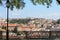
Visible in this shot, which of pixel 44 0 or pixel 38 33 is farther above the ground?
pixel 44 0

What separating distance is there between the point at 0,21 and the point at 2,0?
567 inches

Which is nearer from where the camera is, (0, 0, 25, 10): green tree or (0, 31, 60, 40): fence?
(0, 0, 25, 10): green tree

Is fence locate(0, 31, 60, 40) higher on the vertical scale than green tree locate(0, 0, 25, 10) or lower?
lower

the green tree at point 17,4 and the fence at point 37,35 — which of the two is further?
the fence at point 37,35

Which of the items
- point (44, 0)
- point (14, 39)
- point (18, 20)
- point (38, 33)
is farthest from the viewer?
point (18, 20)

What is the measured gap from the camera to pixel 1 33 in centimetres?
2402

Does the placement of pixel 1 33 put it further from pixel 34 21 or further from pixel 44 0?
pixel 34 21

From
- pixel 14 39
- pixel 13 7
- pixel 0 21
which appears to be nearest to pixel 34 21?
pixel 0 21

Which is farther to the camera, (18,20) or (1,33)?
(18,20)

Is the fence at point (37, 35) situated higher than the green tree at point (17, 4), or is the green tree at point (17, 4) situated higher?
the green tree at point (17, 4)

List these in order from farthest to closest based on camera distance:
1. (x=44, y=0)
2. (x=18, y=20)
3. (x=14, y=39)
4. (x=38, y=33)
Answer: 1. (x=18, y=20)
2. (x=38, y=33)
3. (x=14, y=39)
4. (x=44, y=0)

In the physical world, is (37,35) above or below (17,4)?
below

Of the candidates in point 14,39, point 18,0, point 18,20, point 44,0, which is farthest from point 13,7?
point 18,20

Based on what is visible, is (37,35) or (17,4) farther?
(37,35)
